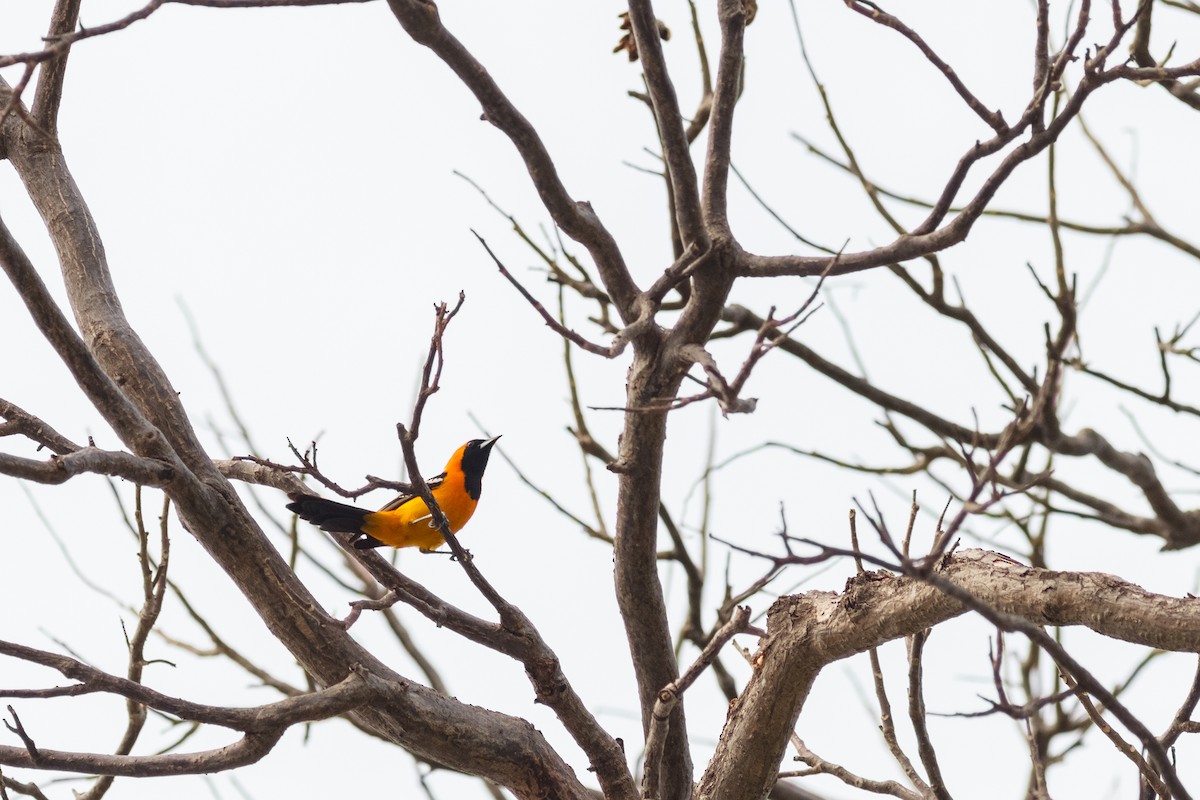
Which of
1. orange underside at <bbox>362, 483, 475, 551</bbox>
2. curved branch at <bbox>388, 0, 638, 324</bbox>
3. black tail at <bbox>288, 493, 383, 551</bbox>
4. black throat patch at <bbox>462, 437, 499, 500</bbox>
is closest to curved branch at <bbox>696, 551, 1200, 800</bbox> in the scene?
curved branch at <bbox>388, 0, 638, 324</bbox>

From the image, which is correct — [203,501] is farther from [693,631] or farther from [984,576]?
[693,631]

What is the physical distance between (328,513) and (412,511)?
1.74 feet

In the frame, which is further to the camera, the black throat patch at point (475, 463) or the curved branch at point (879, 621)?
the black throat patch at point (475, 463)

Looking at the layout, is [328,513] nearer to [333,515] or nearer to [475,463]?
[333,515]

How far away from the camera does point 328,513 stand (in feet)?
14.5

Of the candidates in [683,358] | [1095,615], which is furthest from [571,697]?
[1095,615]

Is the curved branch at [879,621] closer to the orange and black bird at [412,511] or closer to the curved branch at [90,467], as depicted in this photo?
the orange and black bird at [412,511]

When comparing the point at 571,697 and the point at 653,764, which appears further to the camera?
the point at 571,697

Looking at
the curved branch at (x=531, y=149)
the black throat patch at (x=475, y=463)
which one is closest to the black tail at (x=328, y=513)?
the black throat patch at (x=475, y=463)

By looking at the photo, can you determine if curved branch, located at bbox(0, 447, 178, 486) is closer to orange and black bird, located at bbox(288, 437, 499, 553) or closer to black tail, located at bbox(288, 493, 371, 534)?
orange and black bird, located at bbox(288, 437, 499, 553)

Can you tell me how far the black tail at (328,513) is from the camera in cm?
421

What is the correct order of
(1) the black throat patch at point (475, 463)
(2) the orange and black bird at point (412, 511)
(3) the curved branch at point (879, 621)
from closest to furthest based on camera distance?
(3) the curved branch at point (879, 621)
(2) the orange and black bird at point (412, 511)
(1) the black throat patch at point (475, 463)

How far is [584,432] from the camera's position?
5.50 m

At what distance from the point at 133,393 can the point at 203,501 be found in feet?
1.91
